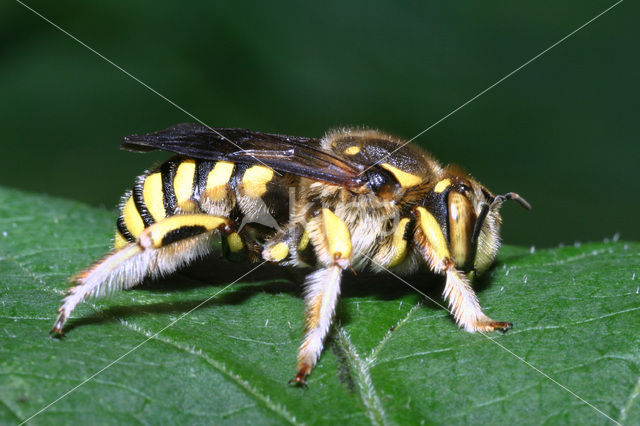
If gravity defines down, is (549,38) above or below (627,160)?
above

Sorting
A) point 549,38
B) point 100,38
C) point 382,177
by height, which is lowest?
point 382,177

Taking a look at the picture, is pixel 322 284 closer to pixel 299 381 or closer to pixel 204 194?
pixel 299 381

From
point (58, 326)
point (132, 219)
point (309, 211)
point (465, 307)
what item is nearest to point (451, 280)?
point (465, 307)

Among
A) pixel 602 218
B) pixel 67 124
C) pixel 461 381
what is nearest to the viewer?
pixel 461 381

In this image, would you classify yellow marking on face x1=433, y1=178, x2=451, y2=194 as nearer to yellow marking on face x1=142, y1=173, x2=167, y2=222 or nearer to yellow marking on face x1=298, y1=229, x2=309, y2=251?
yellow marking on face x1=298, y1=229, x2=309, y2=251

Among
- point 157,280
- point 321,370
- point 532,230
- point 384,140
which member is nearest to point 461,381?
point 321,370

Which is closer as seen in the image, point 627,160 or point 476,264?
point 476,264

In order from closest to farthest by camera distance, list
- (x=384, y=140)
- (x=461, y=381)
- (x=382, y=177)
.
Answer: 1. (x=461, y=381)
2. (x=382, y=177)
3. (x=384, y=140)

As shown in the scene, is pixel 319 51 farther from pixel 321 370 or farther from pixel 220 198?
pixel 321 370
